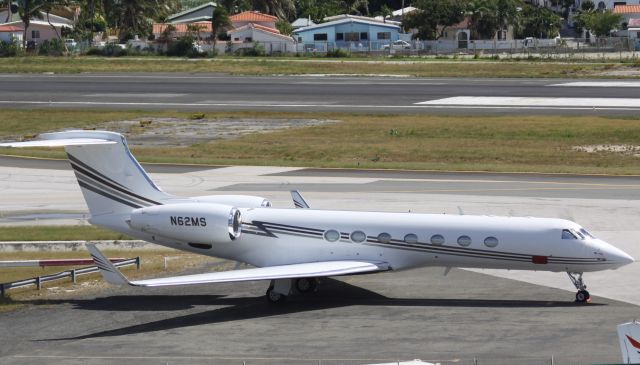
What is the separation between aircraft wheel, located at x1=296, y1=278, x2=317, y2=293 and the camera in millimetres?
32281

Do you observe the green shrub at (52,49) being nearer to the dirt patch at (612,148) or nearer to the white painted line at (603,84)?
the white painted line at (603,84)

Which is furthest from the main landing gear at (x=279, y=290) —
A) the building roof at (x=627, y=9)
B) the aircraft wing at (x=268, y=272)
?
the building roof at (x=627, y=9)

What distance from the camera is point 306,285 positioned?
32344 mm

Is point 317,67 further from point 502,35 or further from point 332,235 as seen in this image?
point 332,235

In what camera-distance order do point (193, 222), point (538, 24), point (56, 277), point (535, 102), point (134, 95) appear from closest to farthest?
point (193, 222) → point (56, 277) → point (535, 102) → point (134, 95) → point (538, 24)

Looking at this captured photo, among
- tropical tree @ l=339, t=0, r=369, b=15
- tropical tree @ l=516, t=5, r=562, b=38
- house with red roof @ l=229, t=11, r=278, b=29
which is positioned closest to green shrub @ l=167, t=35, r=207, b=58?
house with red roof @ l=229, t=11, r=278, b=29

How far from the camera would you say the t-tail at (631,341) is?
1917 cm

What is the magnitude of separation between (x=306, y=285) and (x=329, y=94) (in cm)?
5789

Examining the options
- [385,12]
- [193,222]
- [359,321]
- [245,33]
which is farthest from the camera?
[385,12]

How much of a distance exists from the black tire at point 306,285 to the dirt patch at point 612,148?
105 feet

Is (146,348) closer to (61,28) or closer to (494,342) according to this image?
(494,342)

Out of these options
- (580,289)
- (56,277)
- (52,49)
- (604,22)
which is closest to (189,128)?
(56,277)

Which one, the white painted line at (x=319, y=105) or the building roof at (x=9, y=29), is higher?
the building roof at (x=9, y=29)

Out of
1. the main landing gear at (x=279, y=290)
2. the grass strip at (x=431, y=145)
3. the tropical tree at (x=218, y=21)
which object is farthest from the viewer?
the tropical tree at (x=218, y=21)
